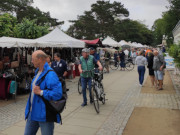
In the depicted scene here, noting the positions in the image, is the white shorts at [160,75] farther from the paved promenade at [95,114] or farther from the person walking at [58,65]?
the person walking at [58,65]

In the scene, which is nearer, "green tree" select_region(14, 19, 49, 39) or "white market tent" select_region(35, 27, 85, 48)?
"white market tent" select_region(35, 27, 85, 48)

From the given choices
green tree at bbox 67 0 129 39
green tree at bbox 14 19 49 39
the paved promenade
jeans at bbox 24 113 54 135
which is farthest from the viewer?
green tree at bbox 67 0 129 39

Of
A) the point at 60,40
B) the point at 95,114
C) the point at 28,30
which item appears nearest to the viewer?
the point at 95,114

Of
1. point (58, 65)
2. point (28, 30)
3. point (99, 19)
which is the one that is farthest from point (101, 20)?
point (58, 65)

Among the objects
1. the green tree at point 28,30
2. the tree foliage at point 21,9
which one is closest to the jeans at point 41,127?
the green tree at point 28,30

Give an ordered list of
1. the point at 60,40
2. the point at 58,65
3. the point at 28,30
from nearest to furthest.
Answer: the point at 58,65, the point at 60,40, the point at 28,30

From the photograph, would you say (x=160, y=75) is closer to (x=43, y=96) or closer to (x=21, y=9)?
(x=43, y=96)

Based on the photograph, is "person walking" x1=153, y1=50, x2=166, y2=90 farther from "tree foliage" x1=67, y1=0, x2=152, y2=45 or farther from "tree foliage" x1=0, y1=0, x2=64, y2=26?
"tree foliage" x1=67, y1=0, x2=152, y2=45

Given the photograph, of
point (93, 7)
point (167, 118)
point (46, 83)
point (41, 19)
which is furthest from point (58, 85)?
point (93, 7)

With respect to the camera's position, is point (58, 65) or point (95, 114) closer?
point (95, 114)

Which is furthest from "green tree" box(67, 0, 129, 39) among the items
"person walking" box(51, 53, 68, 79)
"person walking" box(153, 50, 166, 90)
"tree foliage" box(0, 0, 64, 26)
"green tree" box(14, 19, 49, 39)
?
"person walking" box(51, 53, 68, 79)

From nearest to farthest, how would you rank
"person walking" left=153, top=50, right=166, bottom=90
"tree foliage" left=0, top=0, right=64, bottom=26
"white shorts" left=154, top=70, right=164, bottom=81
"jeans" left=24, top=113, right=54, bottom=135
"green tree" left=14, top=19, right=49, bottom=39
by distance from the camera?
A: "jeans" left=24, top=113, right=54, bottom=135 → "person walking" left=153, top=50, right=166, bottom=90 → "white shorts" left=154, top=70, right=164, bottom=81 → "green tree" left=14, top=19, right=49, bottom=39 → "tree foliage" left=0, top=0, right=64, bottom=26

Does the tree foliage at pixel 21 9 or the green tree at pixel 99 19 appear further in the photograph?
the green tree at pixel 99 19

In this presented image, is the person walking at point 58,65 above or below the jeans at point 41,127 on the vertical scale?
above
